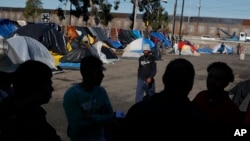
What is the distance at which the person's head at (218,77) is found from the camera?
3.79m

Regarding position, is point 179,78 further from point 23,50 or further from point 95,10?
point 95,10

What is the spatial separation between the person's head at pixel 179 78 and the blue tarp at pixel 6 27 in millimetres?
20307

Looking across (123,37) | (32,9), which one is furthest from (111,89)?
(32,9)

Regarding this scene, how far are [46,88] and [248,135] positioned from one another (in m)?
1.38

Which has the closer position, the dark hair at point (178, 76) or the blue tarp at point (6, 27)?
the dark hair at point (178, 76)

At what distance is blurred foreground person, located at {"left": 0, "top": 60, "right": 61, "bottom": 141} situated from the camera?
240 centimetres

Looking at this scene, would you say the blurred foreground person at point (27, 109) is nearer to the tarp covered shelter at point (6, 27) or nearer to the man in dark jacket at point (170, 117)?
the man in dark jacket at point (170, 117)

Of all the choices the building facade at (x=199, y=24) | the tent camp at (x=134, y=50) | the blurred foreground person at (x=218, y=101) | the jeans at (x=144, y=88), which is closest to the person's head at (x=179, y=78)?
the blurred foreground person at (x=218, y=101)

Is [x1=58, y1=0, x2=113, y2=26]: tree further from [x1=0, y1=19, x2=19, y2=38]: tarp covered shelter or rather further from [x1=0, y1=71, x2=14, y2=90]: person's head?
[x1=0, y1=71, x2=14, y2=90]: person's head

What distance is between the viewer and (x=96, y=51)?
2231 centimetres

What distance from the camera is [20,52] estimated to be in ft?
50.7

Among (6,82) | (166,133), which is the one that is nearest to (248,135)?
(166,133)

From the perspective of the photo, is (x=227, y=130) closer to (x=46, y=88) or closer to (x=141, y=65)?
(x=46, y=88)

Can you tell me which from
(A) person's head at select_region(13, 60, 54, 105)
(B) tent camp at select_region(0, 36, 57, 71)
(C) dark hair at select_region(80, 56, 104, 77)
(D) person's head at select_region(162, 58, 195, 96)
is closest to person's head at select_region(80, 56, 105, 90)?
(C) dark hair at select_region(80, 56, 104, 77)
